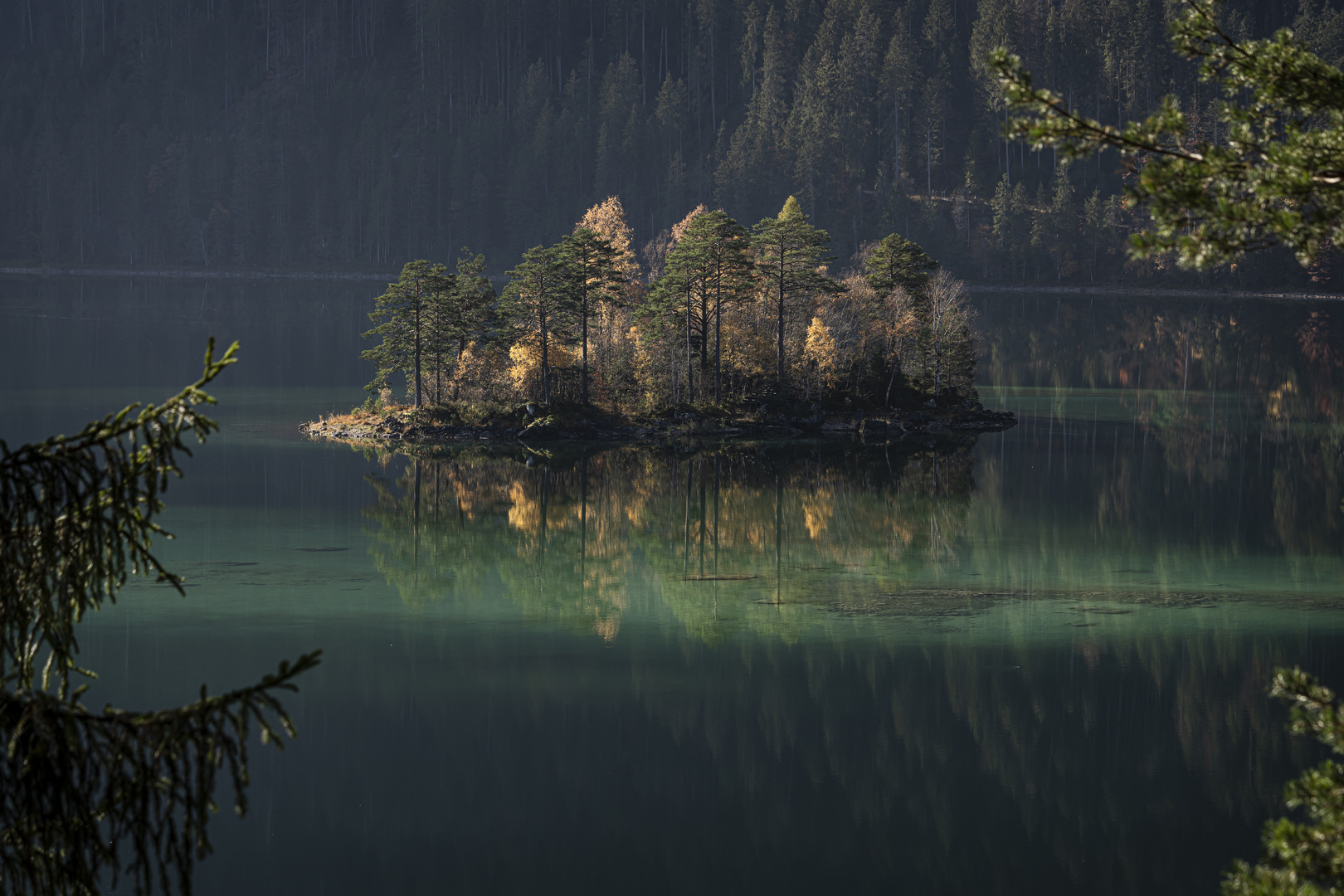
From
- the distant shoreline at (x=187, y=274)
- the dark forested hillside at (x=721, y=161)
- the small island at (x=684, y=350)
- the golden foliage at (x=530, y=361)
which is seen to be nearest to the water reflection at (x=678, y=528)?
the small island at (x=684, y=350)

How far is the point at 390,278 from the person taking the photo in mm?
169500

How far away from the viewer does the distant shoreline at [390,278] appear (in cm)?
13762

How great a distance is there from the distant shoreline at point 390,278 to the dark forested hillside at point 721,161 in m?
2.42

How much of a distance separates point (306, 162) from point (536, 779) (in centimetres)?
18971

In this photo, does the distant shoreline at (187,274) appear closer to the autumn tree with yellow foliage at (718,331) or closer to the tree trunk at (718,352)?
the autumn tree with yellow foliage at (718,331)

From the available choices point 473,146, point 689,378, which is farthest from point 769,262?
point 473,146

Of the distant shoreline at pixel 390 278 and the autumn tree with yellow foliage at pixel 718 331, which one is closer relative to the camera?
the autumn tree with yellow foliage at pixel 718 331

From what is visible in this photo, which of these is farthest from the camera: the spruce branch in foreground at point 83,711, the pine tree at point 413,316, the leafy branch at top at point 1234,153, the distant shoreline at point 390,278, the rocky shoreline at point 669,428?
the distant shoreline at point 390,278

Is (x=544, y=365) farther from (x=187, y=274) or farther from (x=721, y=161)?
(x=187, y=274)

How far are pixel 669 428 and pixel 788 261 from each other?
11.5 meters

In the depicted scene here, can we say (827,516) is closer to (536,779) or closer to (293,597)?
(293,597)

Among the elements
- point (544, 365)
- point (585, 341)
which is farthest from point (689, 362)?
point (544, 365)

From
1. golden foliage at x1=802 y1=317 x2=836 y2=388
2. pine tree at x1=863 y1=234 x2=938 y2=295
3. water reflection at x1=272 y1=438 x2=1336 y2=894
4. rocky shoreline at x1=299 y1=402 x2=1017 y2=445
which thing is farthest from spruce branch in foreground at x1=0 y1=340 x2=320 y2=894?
pine tree at x1=863 y1=234 x2=938 y2=295

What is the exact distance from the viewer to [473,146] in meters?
185
